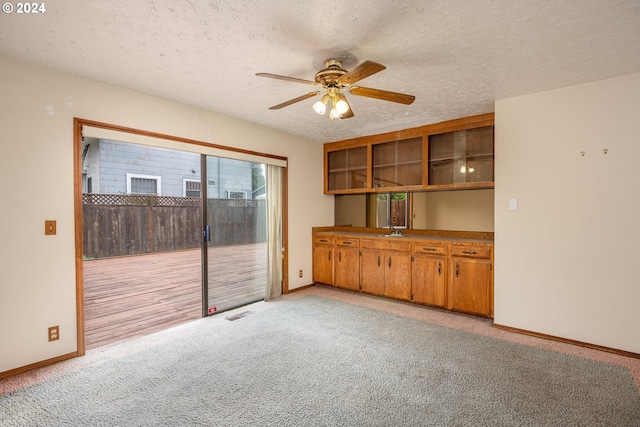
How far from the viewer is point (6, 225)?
2.22 metres

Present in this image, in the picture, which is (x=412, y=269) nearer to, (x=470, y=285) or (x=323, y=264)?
(x=470, y=285)

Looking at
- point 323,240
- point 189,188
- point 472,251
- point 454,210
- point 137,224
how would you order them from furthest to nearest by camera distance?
1. point 189,188
2. point 137,224
3. point 323,240
4. point 454,210
5. point 472,251

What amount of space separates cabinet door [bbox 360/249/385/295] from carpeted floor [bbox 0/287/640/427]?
3.60ft

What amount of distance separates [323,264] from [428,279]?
168 centimetres

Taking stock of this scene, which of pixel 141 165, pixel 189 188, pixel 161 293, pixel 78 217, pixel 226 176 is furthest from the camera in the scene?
pixel 189 188

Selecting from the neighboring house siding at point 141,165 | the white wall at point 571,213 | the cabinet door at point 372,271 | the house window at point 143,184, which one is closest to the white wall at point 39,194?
the cabinet door at point 372,271

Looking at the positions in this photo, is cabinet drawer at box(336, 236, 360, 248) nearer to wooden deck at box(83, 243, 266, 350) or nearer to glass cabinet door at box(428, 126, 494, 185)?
wooden deck at box(83, 243, 266, 350)

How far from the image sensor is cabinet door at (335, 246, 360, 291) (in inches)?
174

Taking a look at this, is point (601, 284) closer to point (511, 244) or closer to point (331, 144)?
point (511, 244)

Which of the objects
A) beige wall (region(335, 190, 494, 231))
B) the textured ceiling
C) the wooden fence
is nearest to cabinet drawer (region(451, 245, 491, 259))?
beige wall (region(335, 190, 494, 231))

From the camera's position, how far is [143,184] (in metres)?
7.89

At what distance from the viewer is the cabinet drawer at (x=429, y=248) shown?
143 inches

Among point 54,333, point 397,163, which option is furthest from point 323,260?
point 54,333

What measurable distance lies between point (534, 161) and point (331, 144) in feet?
9.44
